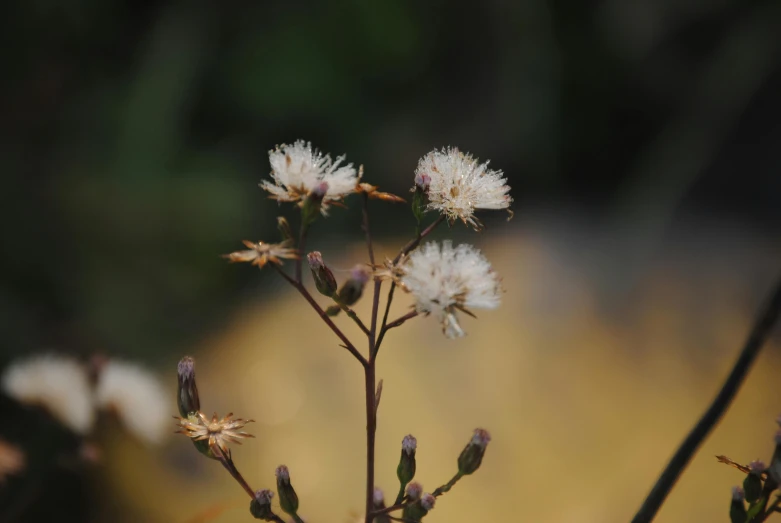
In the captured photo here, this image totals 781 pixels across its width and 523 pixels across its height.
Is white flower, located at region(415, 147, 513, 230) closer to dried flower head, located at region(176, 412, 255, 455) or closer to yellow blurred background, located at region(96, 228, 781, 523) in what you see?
dried flower head, located at region(176, 412, 255, 455)

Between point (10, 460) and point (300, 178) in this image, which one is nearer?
point (300, 178)

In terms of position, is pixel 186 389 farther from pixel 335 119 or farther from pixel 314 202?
pixel 335 119

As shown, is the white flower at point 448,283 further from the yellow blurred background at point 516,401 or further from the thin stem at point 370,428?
the yellow blurred background at point 516,401

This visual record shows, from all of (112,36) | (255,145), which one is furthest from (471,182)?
(112,36)

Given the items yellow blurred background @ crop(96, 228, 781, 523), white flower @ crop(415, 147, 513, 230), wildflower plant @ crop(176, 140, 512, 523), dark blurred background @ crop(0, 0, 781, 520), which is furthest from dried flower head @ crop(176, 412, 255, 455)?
dark blurred background @ crop(0, 0, 781, 520)

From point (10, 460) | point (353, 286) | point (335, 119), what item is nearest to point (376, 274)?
point (353, 286)

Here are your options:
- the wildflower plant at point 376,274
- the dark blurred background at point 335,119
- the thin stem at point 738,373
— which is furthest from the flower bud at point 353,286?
the dark blurred background at point 335,119
